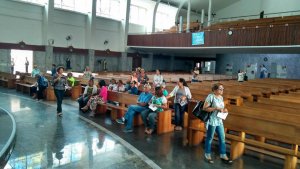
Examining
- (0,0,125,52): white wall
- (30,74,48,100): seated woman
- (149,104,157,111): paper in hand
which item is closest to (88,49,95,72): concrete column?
(0,0,125,52): white wall

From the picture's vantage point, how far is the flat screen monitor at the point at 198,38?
60.6 ft

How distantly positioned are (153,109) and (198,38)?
1358 centimetres

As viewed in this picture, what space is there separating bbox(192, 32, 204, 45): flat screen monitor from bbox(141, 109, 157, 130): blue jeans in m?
Result: 13.2

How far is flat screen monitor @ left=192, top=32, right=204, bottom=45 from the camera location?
1848 centimetres

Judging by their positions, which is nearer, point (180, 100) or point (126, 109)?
point (180, 100)

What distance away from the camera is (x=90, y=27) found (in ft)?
70.3

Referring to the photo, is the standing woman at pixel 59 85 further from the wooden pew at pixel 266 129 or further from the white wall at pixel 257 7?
the white wall at pixel 257 7

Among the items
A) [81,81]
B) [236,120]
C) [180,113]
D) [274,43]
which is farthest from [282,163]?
[274,43]

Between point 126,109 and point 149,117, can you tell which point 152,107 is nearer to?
point 149,117

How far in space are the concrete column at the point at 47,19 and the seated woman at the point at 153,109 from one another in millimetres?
15265

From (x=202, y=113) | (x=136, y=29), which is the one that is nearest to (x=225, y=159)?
(x=202, y=113)

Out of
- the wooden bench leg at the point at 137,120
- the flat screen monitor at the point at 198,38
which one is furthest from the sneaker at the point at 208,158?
the flat screen monitor at the point at 198,38

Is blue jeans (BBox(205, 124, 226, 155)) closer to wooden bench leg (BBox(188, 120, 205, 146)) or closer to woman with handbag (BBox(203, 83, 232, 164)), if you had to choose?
woman with handbag (BBox(203, 83, 232, 164))

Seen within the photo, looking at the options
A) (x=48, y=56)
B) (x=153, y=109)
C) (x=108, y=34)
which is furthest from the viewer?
(x=108, y=34)
